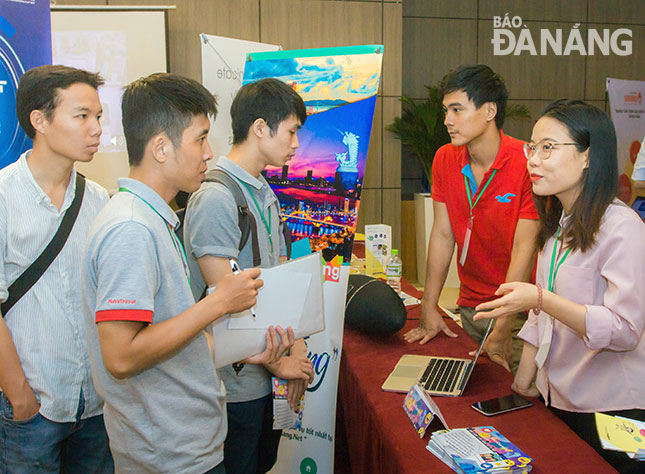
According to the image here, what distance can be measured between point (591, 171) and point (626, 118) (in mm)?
5449

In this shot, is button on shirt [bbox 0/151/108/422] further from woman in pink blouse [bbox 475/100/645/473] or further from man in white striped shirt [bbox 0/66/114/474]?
woman in pink blouse [bbox 475/100/645/473]

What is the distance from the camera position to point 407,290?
3057 millimetres

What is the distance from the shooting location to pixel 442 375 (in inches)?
68.2

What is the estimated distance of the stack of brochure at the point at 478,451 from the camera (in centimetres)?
117

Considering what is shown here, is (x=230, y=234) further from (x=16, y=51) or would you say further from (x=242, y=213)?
(x=16, y=51)

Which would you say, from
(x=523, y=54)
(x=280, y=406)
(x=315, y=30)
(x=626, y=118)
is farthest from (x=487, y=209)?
(x=523, y=54)

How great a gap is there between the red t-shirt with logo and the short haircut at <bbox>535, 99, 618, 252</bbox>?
619 millimetres

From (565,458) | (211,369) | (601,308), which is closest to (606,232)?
(601,308)

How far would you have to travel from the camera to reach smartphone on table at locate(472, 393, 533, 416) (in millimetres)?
1486

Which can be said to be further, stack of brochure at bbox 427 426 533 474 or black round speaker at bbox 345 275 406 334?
black round speaker at bbox 345 275 406 334

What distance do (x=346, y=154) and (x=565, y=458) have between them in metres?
1.43

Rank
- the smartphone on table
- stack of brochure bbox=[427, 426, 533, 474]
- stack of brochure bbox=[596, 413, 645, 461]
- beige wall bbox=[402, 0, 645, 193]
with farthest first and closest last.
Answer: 1. beige wall bbox=[402, 0, 645, 193]
2. the smartphone on table
3. stack of brochure bbox=[427, 426, 533, 474]
4. stack of brochure bbox=[596, 413, 645, 461]

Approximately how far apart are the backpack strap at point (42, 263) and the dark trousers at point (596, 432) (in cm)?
147

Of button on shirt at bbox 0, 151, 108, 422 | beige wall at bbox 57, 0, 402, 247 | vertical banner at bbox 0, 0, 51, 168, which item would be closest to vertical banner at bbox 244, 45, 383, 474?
button on shirt at bbox 0, 151, 108, 422
